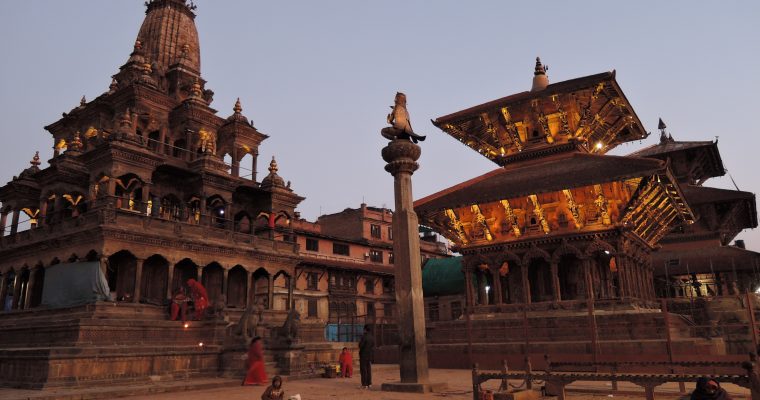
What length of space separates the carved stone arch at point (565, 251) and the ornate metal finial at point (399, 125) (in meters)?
12.5

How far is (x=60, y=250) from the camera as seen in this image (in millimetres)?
27391

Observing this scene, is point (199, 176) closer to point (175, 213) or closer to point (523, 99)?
point (175, 213)

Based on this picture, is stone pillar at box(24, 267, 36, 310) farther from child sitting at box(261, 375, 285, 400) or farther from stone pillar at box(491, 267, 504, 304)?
child sitting at box(261, 375, 285, 400)

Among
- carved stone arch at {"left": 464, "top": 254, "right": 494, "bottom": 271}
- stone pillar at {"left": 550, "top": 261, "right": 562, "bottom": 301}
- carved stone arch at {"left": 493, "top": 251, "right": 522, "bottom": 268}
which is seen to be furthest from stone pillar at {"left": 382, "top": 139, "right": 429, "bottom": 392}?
carved stone arch at {"left": 464, "top": 254, "right": 494, "bottom": 271}

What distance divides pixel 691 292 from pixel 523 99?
15971mm

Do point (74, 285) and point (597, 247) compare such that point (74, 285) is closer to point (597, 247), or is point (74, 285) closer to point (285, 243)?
point (285, 243)

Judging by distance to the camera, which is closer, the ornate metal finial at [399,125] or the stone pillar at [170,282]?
the ornate metal finial at [399,125]

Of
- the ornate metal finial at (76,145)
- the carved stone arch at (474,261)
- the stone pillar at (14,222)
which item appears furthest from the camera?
the stone pillar at (14,222)

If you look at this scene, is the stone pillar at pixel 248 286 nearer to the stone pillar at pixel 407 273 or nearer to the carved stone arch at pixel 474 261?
the carved stone arch at pixel 474 261

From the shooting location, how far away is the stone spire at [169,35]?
38062 millimetres

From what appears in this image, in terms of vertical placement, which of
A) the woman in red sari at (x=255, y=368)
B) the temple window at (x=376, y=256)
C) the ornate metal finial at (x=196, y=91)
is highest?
the ornate metal finial at (x=196, y=91)

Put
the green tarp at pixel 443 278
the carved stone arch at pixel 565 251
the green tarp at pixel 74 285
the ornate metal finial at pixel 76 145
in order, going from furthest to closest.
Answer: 1. the green tarp at pixel 443 278
2. the ornate metal finial at pixel 76 145
3. the green tarp at pixel 74 285
4. the carved stone arch at pixel 565 251

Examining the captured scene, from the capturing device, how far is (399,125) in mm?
14195

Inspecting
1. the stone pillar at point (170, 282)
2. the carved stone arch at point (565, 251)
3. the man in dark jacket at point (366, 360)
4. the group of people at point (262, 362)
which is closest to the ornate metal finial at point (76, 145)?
the stone pillar at point (170, 282)
